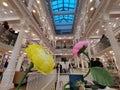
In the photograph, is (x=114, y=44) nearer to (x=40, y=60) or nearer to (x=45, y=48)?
(x=45, y=48)

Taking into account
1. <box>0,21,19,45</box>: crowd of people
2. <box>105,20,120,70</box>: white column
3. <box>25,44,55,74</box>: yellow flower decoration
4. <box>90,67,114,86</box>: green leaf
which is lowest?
<box>90,67,114,86</box>: green leaf

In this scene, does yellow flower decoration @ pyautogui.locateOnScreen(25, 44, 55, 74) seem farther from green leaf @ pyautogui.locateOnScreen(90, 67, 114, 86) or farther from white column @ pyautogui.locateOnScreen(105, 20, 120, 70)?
white column @ pyautogui.locateOnScreen(105, 20, 120, 70)

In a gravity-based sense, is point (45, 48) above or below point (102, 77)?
above

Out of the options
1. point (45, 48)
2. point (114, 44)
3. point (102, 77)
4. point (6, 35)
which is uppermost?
point (6, 35)

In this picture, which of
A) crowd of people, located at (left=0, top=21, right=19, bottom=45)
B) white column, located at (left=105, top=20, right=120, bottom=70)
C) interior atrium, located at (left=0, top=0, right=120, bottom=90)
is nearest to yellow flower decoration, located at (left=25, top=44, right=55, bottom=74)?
interior atrium, located at (left=0, top=0, right=120, bottom=90)

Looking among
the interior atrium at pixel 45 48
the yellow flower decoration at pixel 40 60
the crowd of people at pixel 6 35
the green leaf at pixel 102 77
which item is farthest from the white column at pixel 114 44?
the crowd of people at pixel 6 35

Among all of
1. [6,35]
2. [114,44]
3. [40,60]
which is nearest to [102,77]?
[40,60]

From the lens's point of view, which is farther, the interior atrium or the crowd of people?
the crowd of people

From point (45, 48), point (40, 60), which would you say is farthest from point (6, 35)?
point (40, 60)

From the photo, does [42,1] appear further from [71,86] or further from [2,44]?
[71,86]

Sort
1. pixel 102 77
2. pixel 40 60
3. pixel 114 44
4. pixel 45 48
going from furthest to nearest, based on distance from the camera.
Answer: pixel 114 44 → pixel 45 48 → pixel 102 77 → pixel 40 60

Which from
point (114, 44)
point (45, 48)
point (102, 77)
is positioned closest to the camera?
point (102, 77)

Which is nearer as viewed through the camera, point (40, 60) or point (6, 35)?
point (40, 60)

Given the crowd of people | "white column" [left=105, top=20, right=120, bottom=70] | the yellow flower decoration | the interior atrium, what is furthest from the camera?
the crowd of people
